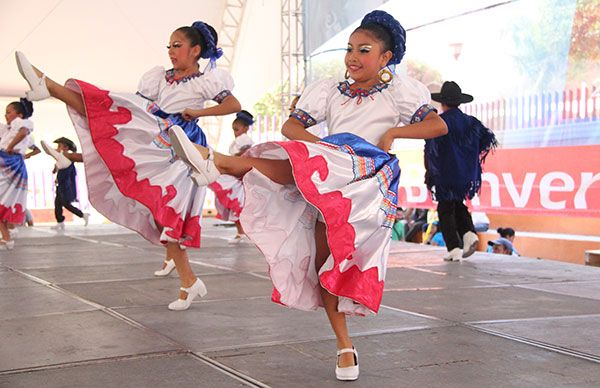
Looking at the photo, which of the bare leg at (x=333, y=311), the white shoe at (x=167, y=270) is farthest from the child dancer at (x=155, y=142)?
the white shoe at (x=167, y=270)

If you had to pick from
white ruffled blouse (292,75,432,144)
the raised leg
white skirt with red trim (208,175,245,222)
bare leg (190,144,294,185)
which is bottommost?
white skirt with red trim (208,175,245,222)

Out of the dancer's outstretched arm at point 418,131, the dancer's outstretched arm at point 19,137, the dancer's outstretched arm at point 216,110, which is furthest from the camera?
the dancer's outstretched arm at point 19,137

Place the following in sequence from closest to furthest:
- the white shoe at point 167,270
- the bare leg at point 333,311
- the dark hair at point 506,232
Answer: the bare leg at point 333,311, the white shoe at point 167,270, the dark hair at point 506,232

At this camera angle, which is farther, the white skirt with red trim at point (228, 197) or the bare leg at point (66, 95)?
the white skirt with red trim at point (228, 197)

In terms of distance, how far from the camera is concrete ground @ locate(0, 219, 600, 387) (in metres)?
3.01

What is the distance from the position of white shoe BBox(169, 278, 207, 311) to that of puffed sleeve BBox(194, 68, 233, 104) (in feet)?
3.49

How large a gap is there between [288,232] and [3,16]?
52.8 feet

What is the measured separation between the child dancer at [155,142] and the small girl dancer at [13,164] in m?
A: 4.29

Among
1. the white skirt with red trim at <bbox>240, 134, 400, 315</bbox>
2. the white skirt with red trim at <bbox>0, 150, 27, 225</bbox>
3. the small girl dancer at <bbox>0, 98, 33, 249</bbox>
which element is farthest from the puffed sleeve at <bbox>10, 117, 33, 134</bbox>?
the white skirt with red trim at <bbox>240, 134, 400, 315</bbox>

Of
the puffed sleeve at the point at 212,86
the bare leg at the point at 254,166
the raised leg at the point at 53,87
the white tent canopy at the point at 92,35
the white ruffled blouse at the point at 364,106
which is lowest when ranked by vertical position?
the bare leg at the point at 254,166

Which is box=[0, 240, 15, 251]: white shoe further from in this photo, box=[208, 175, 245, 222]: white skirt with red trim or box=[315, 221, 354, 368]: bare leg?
box=[315, 221, 354, 368]: bare leg

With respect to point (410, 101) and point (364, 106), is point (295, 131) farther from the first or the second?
point (410, 101)

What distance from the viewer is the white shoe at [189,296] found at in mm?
4520

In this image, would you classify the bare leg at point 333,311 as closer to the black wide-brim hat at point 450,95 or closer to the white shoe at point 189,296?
the white shoe at point 189,296
